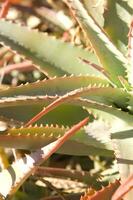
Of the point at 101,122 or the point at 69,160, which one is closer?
the point at 101,122

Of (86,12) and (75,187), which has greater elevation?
(86,12)

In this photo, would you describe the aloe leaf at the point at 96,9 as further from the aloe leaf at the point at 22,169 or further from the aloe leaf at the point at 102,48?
the aloe leaf at the point at 22,169

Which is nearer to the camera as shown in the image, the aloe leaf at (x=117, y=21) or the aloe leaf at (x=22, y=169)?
the aloe leaf at (x=22, y=169)

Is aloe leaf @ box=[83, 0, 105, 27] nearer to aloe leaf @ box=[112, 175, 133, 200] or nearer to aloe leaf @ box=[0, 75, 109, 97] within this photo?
aloe leaf @ box=[0, 75, 109, 97]

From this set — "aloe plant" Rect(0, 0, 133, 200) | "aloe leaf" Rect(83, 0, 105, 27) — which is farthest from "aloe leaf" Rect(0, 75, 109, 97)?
"aloe leaf" Rect(83, 0, 105, 27)

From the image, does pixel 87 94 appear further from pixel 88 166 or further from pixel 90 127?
pixel 88 166

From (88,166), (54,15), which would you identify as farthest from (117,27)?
(54,15)

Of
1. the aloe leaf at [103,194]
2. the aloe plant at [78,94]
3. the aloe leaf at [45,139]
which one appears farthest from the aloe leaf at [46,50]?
the aloe leaf at [103,194]
